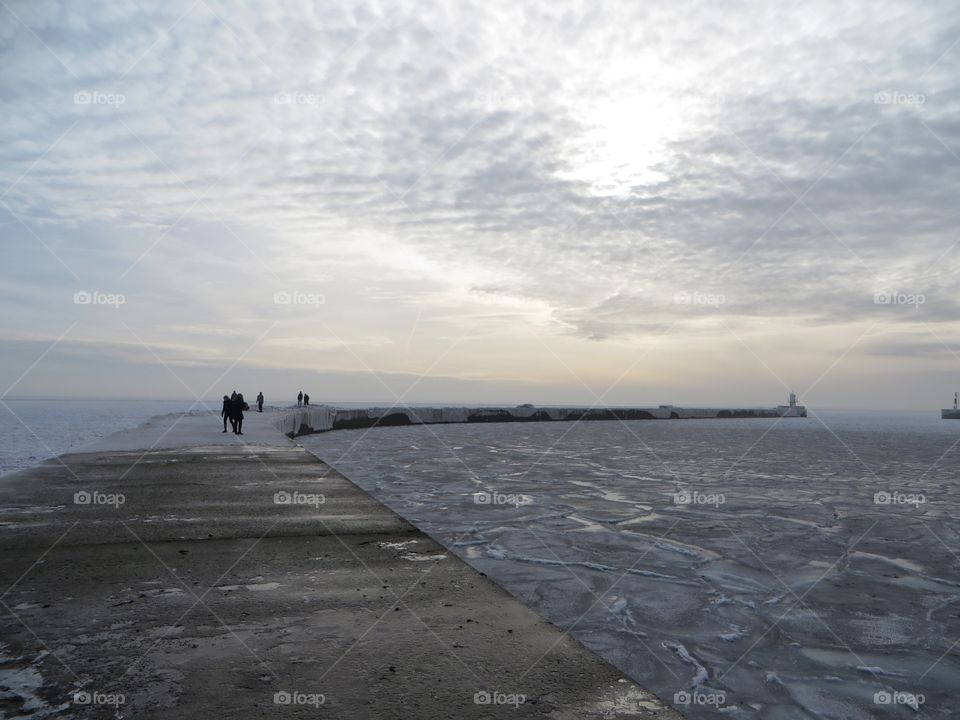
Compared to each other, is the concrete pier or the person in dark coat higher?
the person in dark coat

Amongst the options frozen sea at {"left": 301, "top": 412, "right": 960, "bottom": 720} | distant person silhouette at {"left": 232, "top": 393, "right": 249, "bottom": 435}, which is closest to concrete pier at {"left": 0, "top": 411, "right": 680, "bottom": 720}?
frozen sea at {"left": 301, "top": 412, "right": 960, "bottom": 720}

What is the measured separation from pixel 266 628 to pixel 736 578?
5.39 m

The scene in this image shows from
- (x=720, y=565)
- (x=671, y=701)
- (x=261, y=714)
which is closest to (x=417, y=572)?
(x=671, y=701)

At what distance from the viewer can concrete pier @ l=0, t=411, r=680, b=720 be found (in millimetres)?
3328

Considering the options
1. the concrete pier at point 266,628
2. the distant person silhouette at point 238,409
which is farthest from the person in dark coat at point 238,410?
the concrete pier at point 266,628

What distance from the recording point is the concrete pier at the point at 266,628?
3.33 m

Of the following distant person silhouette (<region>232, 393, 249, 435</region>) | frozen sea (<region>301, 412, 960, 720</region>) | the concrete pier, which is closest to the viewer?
the concrete pier

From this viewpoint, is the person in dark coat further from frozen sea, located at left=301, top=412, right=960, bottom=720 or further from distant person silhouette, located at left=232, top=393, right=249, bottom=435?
frozen sea, located at left=301, top=412, right=960, bottom=720

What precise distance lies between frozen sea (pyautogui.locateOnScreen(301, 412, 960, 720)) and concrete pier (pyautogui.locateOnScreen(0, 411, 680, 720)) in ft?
3.66

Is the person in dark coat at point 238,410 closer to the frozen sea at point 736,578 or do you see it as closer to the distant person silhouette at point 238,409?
the distant person silhouette at point 238,409

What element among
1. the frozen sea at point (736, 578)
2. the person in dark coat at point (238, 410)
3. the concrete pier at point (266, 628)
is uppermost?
the person in dark coat at point (238, 410)

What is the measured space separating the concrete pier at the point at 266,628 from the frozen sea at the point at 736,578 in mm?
1114

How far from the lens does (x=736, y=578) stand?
24.7ft

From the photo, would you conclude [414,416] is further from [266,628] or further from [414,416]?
[266,628]
